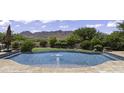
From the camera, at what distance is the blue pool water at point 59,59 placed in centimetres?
917

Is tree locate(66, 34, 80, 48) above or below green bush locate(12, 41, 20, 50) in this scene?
above

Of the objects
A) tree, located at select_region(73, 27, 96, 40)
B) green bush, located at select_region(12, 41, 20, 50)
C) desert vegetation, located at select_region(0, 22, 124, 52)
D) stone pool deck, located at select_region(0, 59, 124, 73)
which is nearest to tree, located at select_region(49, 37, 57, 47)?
desert vegetation, located at select_region(0, 22, 124, 52)

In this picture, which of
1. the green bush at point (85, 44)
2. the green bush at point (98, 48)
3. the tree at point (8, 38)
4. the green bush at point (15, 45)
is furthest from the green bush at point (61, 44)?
the tree at point (8, 38)

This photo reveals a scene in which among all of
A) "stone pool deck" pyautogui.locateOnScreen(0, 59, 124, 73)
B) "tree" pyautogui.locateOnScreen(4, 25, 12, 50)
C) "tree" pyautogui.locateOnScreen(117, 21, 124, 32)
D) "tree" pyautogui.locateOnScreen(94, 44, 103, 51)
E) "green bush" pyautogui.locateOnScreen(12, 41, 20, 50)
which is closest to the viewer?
"stone pool deck" pyautogui.locateOnScreen(0, 59, 124, 73)

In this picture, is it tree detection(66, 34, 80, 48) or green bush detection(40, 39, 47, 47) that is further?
tree detection(66, 34, 80, 48)

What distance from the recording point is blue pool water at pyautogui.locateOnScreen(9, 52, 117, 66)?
30.1 feet

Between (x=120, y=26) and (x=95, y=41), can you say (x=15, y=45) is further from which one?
(x=120, y=26)

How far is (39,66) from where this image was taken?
8961 mm

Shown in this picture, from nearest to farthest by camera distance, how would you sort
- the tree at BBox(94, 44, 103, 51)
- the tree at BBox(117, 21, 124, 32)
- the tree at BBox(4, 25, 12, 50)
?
the tree at BBox(117, 21, 124, 32) → the tree at BBox(4, 25, 12, 50) → the tree at BBox(94, 44, 103, 51)

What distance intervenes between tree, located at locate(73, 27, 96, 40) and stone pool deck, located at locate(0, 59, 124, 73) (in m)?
1.24

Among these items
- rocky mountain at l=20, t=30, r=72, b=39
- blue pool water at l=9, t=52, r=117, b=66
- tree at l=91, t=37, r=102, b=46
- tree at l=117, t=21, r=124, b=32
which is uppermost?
tree at l=117, t=21, r=124, b=32

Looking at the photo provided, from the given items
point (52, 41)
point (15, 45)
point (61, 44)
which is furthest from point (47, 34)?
point (15, 45)

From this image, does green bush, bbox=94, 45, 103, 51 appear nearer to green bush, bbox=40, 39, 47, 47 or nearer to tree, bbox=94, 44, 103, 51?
Result: tree, bbox=94, 44, 103, 51
